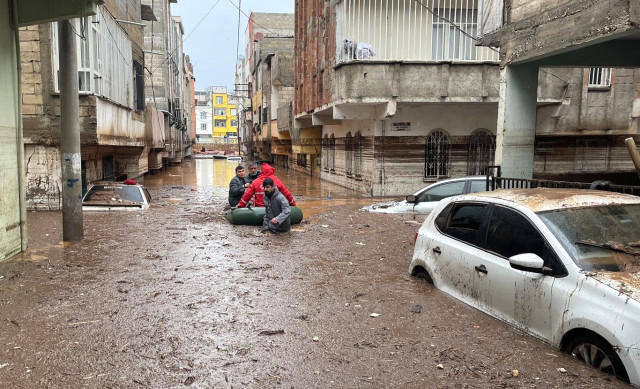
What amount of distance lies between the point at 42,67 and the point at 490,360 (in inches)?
525

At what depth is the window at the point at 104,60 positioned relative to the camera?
13.6 meters

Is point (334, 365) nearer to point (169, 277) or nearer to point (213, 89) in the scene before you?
point (169, 277)

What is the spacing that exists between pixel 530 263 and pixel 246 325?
2.89 metres

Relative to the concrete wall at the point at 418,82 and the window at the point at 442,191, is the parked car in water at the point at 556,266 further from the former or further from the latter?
the concrete wall at the point at 418,82

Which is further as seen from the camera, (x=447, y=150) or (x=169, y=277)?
(x=447, y=150)

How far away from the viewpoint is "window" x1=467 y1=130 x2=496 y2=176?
19594mm

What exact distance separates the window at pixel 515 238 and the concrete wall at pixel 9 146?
7.30 meters

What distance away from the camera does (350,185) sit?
2273 cm

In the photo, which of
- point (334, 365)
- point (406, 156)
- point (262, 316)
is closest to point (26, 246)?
point (262, 316)

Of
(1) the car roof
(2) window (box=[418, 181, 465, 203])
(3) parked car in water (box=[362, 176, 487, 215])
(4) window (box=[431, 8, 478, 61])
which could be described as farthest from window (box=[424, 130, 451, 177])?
(1) the car roof

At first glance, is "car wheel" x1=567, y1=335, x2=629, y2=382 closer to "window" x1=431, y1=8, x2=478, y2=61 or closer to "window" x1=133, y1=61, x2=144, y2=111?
"window" x1=431, y1=8, x2=478, y2=61

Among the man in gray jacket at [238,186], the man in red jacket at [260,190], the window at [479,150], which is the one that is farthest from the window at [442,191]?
the window at [479,150]

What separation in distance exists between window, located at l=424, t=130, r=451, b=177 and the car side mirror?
1521 cm

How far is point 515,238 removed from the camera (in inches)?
196
